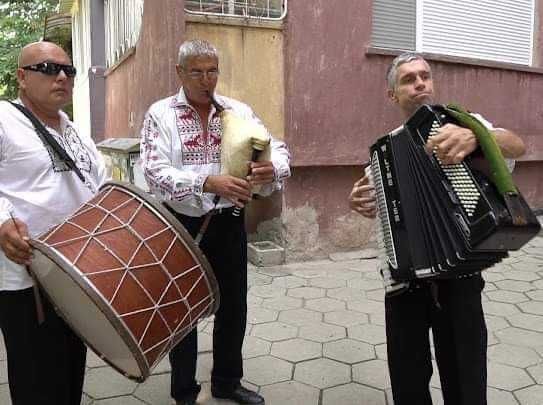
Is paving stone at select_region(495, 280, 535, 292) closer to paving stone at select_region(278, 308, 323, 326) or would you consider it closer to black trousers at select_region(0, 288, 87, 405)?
paving stone at select_region(278, 308, 323, 326)

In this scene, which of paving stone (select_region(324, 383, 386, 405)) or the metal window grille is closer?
paving stone (select_region(324, 383, 386, 405))

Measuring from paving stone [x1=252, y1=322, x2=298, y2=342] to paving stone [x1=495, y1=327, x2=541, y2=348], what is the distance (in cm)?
136

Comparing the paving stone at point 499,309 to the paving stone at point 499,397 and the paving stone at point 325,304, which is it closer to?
the paving stone at point 325,304

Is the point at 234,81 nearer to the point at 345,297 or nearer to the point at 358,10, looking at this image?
the point at 358,10

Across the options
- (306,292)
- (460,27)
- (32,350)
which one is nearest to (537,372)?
(306,292)

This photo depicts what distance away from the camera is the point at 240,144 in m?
2.10

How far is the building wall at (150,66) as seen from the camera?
184 inches

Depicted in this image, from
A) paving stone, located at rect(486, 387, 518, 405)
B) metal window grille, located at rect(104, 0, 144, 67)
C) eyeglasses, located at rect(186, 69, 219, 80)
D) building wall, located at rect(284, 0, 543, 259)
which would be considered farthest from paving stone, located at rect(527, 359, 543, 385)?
metal window grille, located at rect(104, 0, 144, 67)

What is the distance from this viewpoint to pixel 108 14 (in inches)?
326

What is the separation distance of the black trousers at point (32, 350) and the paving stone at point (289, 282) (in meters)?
2.72

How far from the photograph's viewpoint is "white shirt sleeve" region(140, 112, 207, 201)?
2.27 meters

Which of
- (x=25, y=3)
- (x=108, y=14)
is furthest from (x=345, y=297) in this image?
(x=25, y=3)

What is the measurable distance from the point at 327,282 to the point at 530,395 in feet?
6.92

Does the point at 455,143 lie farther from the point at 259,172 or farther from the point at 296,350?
the point at 296,350
